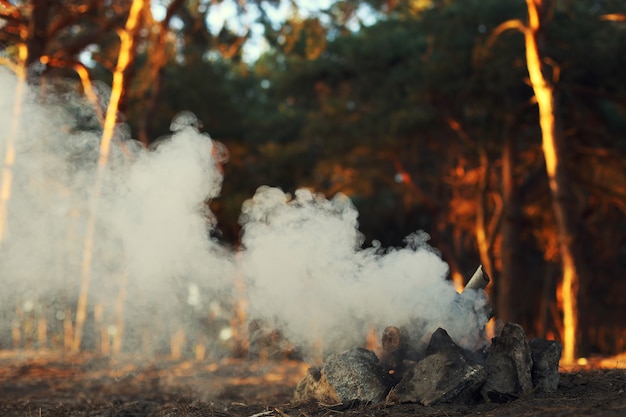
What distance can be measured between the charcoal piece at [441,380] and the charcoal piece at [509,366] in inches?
5.3

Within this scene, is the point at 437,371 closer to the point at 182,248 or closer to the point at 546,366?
the point at 546,366

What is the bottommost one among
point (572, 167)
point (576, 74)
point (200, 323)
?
point (200, 323)

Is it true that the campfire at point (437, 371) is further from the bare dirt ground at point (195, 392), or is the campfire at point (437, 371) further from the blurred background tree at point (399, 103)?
the blurred background tree at point (399, 103)

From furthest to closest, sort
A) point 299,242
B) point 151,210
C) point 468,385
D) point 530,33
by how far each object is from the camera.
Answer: point 530,33
point 151,210
point 299,242
point 468,385

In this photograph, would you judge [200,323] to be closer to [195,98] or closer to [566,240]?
[195,98]

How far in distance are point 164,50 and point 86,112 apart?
8.02 ft

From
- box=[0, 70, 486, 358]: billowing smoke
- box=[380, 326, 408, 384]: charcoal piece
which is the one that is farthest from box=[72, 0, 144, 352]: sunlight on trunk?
box=[380, 326, 408, 384]: charcoal piece

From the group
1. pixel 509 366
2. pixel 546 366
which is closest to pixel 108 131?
pixel 509 366

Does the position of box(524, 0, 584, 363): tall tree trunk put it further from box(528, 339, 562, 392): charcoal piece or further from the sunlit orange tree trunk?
box(528, 339, 562, 392): charcoal piece

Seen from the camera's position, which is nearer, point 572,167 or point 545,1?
point 545,1

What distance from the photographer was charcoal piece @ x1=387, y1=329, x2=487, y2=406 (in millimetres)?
5570

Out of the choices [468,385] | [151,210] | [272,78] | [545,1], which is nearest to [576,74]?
[545,1]

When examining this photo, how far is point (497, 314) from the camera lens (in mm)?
17688

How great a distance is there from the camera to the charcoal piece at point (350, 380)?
586cm
